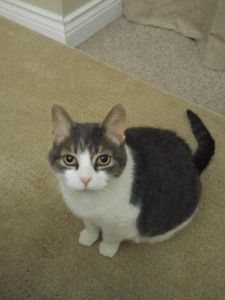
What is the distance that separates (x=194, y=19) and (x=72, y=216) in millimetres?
1173

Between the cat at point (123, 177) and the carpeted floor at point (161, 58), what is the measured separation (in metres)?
0.50

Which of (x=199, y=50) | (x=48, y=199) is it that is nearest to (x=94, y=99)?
(x=48, y=199)

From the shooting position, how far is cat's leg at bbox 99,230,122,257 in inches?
37.6

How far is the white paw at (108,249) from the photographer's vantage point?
100cm

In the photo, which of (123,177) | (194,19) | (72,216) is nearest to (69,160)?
(123,177)

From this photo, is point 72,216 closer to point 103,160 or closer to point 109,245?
point 109,245

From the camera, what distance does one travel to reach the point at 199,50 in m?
1.70

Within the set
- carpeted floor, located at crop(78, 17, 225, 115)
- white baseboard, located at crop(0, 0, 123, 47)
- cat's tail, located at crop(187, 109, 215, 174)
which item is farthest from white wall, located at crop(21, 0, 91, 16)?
cat's tail, located at crop(187, 109, 215, 174)

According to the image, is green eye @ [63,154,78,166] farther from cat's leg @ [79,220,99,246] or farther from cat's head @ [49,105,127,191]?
cat's leg @ [79,220,99,246]

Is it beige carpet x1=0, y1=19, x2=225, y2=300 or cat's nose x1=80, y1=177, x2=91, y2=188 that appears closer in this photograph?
cat's nose x1=80, y1=177, x2=91, y2=188

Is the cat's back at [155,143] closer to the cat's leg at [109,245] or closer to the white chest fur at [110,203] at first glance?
the white chest fur at [110,203]

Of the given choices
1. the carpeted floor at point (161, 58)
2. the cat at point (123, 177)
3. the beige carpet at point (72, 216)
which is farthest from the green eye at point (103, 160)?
the carpeted floor at point (161, 58)

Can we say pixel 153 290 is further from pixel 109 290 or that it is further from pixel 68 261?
pixel 68 261

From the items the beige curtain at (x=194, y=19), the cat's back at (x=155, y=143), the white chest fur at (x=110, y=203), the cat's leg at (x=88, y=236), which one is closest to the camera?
the white chest fur at (x=110, y=203)
